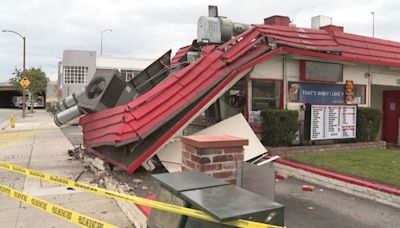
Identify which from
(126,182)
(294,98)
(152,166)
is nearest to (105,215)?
(126,182)

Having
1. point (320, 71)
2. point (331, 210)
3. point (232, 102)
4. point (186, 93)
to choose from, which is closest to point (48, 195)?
point (186, 93)

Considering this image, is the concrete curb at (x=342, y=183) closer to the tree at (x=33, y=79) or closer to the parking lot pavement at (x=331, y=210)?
the parking lot pavement at (x=331, y=210)

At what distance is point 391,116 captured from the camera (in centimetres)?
A: 1325

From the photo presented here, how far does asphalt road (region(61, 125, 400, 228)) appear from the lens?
15.6ft

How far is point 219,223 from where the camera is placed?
2445mm

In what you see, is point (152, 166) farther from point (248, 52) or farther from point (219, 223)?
point (219, 223)

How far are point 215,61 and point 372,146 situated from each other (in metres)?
5.38

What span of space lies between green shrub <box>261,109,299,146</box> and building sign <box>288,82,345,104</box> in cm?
87

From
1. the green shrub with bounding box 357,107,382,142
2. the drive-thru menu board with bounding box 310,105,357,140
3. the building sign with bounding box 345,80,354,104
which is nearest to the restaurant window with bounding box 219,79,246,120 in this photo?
the drive-thru menu board with bounding box 310,105,357,140

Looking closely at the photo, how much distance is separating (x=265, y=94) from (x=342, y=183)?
390 cm

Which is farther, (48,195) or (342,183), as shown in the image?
(48,195)

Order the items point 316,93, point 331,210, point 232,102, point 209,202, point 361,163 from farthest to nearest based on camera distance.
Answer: point 316,93, point 232,102, point 361,163, point 331,210, point 209,202

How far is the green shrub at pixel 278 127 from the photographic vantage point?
923cm

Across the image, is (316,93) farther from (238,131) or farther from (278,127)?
(238,131)
